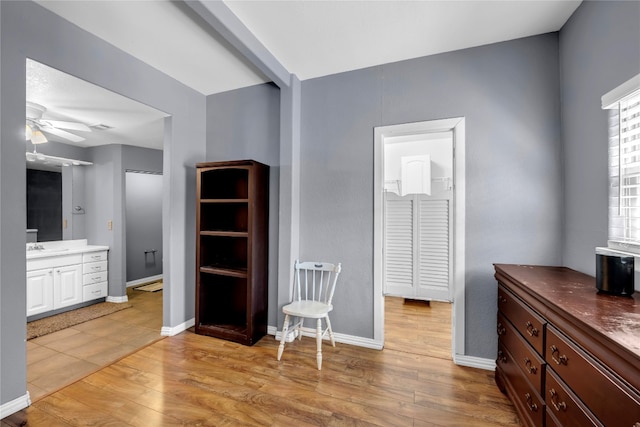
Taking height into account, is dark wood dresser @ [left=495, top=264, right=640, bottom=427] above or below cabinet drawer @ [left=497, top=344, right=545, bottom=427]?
above

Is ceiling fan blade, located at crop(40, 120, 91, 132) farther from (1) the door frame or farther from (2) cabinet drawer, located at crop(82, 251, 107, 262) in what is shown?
(1) the door frame

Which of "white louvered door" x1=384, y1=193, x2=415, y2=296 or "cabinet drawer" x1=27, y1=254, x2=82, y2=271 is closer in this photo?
"cabinet drawer" x1=27, y1=254, x2=82, y2=271

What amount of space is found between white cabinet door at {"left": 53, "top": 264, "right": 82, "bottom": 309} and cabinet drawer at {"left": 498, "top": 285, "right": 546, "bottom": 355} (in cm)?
502

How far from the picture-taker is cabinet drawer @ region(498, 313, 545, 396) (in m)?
1.40

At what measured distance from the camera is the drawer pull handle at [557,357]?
1176 millimetres

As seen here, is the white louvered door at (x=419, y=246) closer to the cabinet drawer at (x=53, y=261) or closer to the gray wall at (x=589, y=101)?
the gray wall at (x=589, y=101)

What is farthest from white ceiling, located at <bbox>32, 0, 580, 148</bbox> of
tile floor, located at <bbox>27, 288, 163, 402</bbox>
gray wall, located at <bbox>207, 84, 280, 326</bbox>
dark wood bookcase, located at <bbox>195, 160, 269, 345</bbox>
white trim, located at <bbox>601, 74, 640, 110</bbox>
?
tile floor, located at <bbox>27, 288, 163, 402</bbox>

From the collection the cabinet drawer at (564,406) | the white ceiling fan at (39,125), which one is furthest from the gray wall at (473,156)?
the white ceiling fan at (39,125)

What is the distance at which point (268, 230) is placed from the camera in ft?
9.76

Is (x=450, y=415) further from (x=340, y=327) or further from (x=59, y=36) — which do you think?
(x=59, y=36)

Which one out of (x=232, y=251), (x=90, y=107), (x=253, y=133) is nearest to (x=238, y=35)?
(x=253, y=133)

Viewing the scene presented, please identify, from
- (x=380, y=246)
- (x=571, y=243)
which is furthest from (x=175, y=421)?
(x=571, y=243)

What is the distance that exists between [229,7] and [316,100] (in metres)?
1.16

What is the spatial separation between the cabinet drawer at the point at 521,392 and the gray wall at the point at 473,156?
1.35 feet
